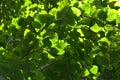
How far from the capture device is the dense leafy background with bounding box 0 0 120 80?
9.35 feet

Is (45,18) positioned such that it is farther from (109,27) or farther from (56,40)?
(109,27)

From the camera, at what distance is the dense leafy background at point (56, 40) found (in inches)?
112

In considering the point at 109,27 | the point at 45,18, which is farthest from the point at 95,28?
the point at 45,18

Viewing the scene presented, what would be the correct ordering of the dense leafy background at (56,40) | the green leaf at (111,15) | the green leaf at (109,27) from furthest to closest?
the green leaf at (109,27), the green leaf at (111,15), the dense leafy background at (56,40)

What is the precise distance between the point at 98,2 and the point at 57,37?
2.15 metres

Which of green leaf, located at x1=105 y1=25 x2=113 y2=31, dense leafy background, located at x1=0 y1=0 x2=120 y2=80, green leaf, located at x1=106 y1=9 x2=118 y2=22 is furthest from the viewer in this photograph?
green leaf, located at x1=105 y1=25 x2=113 y2=31

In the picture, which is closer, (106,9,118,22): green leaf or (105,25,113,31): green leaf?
(106,9,118,22): green leaf

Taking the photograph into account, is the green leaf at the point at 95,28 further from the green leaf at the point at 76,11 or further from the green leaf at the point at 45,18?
the green leaf at the point at 45,18

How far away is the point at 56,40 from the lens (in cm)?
302

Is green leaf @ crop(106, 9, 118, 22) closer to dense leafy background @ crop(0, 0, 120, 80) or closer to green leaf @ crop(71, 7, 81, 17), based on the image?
dense leafy background @ crop(0, 0, 120, 80)

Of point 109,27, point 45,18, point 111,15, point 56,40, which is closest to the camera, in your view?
point 45,18

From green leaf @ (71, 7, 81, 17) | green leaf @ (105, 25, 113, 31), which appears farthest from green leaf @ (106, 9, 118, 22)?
green leaf @ (71, 7, 81, 17)

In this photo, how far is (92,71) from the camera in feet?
12.5

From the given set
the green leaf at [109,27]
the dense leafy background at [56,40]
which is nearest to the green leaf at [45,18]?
the dense leafy background at [56,40]
